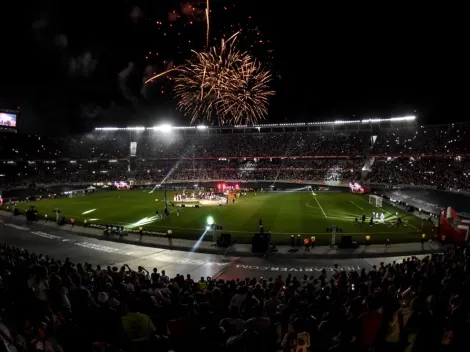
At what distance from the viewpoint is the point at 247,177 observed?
85188mm

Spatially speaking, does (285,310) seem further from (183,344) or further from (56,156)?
(56,156)

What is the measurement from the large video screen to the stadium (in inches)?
421

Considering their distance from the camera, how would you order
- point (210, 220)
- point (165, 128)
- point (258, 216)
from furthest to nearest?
point (165, 128) → point (258, 216) → point (210, 220)

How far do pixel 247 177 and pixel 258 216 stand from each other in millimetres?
48978

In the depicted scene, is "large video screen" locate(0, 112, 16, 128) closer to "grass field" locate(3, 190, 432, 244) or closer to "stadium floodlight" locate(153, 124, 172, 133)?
"grass field" locate(3, 190, 432, 244)

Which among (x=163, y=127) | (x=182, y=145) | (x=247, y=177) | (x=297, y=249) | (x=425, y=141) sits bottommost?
(x=297, y=249)

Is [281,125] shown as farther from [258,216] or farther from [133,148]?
[258,216]

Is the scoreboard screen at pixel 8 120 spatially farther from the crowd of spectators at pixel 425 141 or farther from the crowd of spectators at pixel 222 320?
the crowd of spectators at pixel 425 141

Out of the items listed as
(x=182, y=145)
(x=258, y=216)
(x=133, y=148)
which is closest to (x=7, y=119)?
(x=258, y=216)

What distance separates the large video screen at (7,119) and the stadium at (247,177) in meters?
10.7

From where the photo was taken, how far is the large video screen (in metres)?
44.8

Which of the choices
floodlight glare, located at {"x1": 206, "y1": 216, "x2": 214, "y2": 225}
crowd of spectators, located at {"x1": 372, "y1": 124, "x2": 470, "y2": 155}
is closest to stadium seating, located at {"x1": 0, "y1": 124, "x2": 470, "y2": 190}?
crowd of spectators, located at {"x1": 372, "y1": 124, "x2": 470, "y2": 155}

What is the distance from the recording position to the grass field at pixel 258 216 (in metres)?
28.2

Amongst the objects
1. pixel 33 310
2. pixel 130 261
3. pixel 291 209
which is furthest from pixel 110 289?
pixel 291 209
